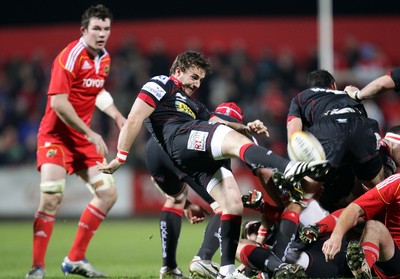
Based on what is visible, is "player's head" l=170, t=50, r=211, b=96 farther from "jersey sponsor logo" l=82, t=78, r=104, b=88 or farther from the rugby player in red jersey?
"jersey sponsor logo" l=82, t=78, r=104, b=88

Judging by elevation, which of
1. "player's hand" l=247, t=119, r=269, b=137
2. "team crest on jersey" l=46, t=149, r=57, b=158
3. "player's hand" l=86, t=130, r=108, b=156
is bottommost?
"team crest on jersey" l=46, t=149, r=57, b=158

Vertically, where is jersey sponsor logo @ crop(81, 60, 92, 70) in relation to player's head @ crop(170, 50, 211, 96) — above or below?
below

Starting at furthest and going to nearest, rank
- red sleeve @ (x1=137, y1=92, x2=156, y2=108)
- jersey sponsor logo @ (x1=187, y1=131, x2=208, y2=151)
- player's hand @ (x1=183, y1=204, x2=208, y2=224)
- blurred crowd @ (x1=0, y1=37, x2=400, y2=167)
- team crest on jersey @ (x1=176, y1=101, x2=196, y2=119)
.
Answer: blurred crowd @ (x1=0, y1=37, x2=400, y2=167) < player's hand @ (x1=183, y1=204, x2=208, y2=224) < team crest on jersey @ (x1=176, y1=101, x2=196, y2=119) < red sleeve @ (x1=137, y1=92, x2=156, y2=108) < jersey sponsor logo @ (x1=187, y1=131, x2=208, y2=151)

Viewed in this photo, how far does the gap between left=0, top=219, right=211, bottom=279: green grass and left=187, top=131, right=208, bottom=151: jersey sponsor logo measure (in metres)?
1.55

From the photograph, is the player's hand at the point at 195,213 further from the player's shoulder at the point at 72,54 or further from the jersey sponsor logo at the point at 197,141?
the player's shoulder at the point at 72,54

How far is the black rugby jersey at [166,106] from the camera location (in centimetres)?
688

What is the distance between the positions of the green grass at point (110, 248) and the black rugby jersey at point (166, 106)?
1.31 metres

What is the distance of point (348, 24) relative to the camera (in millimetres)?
20578

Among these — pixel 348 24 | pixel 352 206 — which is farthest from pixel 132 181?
pixel 352 206

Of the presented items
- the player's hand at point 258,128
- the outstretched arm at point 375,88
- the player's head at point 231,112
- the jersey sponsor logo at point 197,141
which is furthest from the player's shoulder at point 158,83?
the outstretched arm at point 375,88

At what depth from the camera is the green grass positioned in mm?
8719

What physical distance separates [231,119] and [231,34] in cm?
1334

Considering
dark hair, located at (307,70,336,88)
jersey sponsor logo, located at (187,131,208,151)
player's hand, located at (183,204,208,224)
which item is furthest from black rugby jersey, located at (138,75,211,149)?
dark hair, located at (307,70,336,88)

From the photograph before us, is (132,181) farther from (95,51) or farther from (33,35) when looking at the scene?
(95,51)
